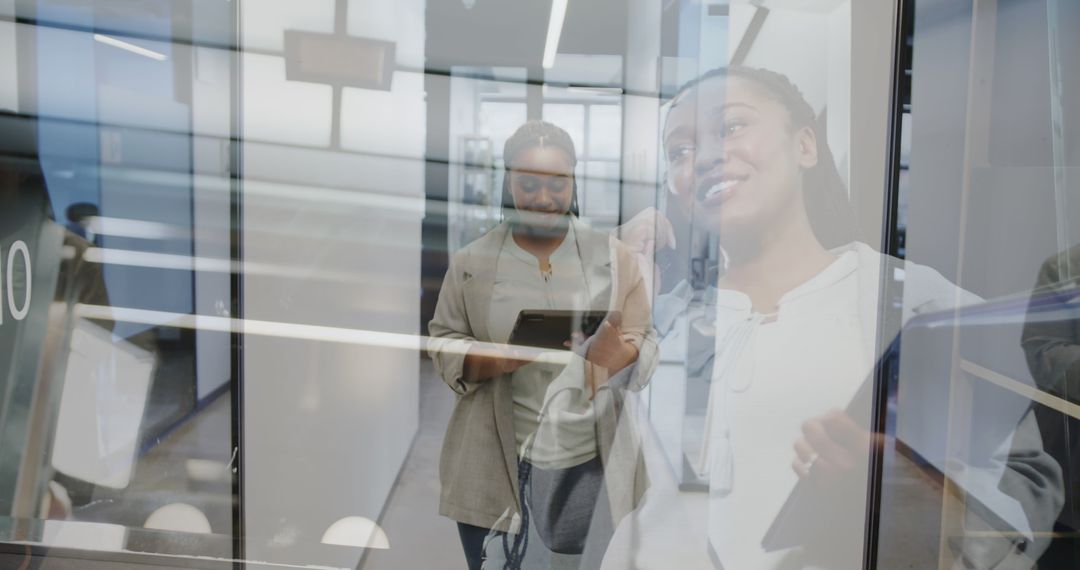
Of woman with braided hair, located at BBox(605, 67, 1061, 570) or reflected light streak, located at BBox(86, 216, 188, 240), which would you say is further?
reflected light streak, located at BBox(86, 216, 188, 240)

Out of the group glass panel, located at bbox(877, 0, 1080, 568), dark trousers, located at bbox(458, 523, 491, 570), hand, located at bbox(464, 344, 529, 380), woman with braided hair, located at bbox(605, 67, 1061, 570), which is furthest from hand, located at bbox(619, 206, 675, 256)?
dark trousers, located at bbox(458, 523, 491, 570)

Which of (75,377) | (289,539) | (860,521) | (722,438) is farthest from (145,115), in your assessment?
(860,521)

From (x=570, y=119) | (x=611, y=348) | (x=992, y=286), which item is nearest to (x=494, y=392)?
(x=611, y=348)

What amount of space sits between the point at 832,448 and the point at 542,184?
2.04ft

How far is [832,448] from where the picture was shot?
1113mm

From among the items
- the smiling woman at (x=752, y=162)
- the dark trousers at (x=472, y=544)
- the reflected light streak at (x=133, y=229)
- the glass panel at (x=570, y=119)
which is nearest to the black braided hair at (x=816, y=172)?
the smiling woman at (x=752, y=162)

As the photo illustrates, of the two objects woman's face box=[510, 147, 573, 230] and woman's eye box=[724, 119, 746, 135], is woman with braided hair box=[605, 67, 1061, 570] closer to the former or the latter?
woman's eye box=[724, 119, 746, 135]

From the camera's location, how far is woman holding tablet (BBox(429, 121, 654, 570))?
41.8 inches

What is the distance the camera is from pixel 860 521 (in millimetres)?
1140

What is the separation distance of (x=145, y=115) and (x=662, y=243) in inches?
34.4

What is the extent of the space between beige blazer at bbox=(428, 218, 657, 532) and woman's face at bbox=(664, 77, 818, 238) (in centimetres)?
15

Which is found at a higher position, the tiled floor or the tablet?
the tablet

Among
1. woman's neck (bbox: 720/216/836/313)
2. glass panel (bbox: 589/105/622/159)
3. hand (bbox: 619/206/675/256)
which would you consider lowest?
woman's neck (bbox: 720/216/836/313)

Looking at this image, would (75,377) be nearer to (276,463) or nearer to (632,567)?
(276,463)
